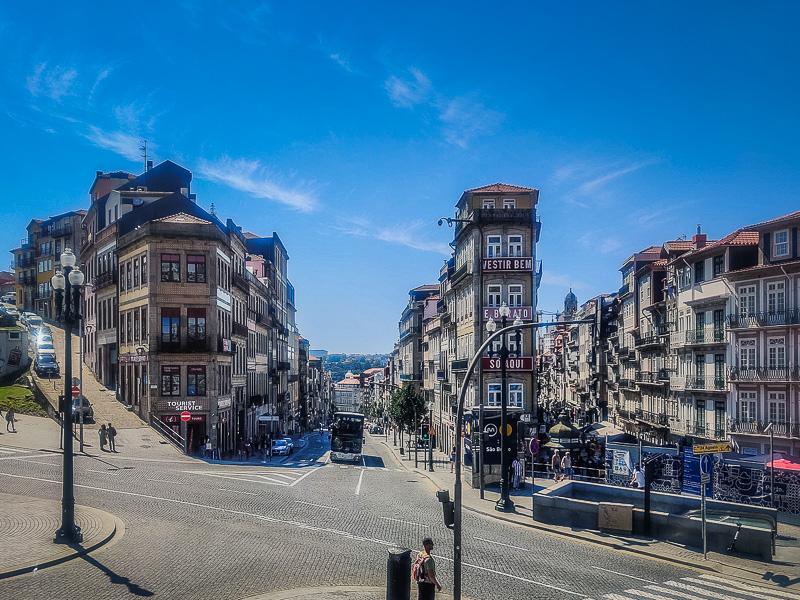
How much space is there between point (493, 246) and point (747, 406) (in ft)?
60.9

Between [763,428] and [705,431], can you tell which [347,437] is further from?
[763,428]

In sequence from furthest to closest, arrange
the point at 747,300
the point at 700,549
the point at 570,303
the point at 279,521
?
the point at 570,303, the point at 747,300, the point at 279,521, the point at 700,549

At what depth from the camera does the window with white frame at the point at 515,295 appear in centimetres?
4672

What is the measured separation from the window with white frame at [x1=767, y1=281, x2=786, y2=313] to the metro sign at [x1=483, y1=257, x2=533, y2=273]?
47.5ft

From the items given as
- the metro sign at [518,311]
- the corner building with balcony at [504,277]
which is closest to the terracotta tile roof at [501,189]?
the corner building with balcony at [504,277]

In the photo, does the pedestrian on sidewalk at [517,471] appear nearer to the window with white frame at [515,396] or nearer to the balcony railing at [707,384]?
the window with white frame at [515,396]

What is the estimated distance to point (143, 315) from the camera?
152 ft

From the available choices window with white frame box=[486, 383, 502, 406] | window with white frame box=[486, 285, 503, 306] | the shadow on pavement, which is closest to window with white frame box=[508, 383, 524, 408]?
window with white frame box=[486, 383, 502, 406]

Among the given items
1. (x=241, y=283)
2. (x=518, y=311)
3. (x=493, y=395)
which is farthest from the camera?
(x=241, y=283)

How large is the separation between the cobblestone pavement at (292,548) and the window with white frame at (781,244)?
23045mm

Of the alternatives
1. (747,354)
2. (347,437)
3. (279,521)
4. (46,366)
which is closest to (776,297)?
(747,354)

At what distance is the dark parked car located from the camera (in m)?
51.2

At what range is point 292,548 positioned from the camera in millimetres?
18062

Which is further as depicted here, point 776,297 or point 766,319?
point 766,319
